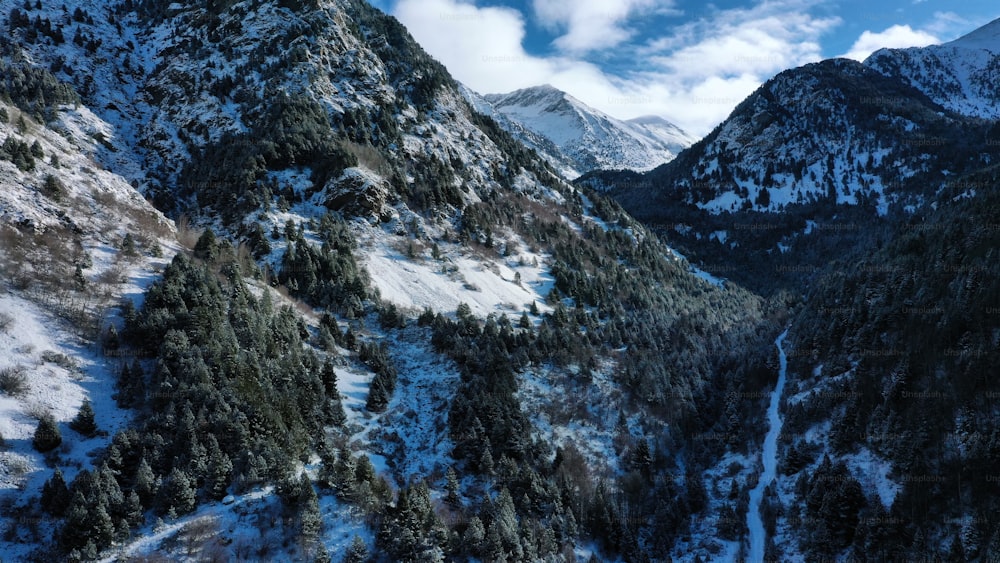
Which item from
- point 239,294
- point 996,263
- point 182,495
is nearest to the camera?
point 182,495

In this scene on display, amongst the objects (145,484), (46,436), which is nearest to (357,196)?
(46,436)

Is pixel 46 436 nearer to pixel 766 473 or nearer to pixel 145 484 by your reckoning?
pixel 145 484

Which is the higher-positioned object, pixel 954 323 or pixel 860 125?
pixel 860 125

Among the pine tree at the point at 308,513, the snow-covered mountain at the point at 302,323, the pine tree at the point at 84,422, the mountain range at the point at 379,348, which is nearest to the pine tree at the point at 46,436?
the mountain range at the point at 379,348

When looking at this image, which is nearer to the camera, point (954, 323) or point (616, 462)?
point (954, 323)

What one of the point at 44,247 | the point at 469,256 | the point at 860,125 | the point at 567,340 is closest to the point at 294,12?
the point at 469,256

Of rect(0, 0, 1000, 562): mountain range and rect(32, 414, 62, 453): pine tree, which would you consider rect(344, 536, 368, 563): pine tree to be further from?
rect(32, 414, 62, 453): pine tree

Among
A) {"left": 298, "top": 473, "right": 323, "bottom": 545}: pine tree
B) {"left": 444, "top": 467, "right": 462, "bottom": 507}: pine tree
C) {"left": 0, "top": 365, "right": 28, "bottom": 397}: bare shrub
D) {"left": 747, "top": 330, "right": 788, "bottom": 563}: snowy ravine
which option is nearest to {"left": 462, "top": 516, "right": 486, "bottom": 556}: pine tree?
{"left": 444, "top": 467, "right": 462, "bottom": 507}: pine tree

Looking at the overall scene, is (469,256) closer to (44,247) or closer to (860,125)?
(44,247)
